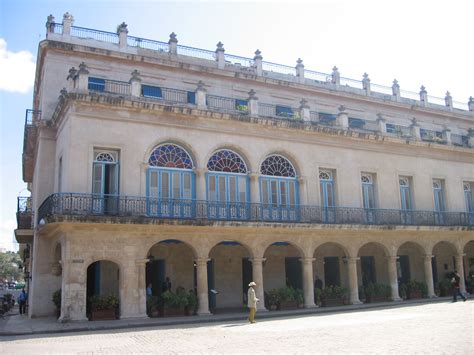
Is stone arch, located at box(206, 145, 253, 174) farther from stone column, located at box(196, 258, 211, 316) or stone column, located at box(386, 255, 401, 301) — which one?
stone column, located at box(386, 255, 401, 301)

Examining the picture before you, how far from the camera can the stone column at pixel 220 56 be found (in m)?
25.0

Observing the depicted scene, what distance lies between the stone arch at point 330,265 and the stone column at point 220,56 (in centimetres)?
1013

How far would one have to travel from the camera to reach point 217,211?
19.6 m

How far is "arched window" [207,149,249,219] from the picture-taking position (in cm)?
1973

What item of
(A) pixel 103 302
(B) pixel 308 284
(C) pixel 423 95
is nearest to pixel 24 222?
(A) pixel 103 302

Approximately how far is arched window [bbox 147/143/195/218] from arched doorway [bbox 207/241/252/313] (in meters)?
3.42

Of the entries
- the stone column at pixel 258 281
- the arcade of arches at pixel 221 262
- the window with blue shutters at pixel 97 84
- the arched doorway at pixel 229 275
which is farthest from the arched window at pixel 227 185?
the window with blue shutters at pixel 97 84

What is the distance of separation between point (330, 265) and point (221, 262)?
606 cm

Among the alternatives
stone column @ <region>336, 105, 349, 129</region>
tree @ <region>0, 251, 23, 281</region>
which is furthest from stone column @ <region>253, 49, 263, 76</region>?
tree @ <region>0, 251, 23, 281</region>

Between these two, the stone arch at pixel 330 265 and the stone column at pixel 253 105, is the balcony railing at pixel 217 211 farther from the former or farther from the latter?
the stone column at pixel 253 105

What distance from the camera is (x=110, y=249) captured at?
17422 mm

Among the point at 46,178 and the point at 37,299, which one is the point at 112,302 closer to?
the point at 37,299

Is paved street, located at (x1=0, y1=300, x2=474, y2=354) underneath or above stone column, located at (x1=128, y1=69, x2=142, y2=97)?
underneath

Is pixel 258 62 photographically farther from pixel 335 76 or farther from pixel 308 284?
pixel 308 284
